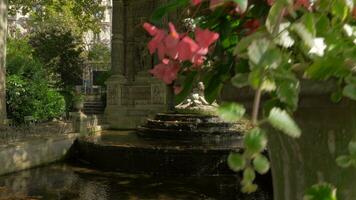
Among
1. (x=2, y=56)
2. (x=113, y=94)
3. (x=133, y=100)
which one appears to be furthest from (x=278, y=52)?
(x=113, y=94)

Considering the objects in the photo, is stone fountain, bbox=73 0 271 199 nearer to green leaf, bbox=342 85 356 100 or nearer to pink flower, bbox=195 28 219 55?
pink flower, bbox=195 28 219 55

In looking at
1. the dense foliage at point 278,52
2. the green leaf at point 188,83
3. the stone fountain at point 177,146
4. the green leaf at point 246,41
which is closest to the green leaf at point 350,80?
the dense foliage at point 278,52

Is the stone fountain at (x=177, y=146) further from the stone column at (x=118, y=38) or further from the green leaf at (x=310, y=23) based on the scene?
the green leaf at (x=310, y=23)

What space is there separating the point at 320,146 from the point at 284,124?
439 millimetres

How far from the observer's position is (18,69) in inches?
675

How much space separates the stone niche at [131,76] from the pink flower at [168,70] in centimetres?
1815

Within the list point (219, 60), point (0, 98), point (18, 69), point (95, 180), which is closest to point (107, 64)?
point (18, 69)

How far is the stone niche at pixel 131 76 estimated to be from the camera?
2012 cm

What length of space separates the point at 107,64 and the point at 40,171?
1449 inches

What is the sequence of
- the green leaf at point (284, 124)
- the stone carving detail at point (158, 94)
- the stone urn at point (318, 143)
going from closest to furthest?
the green leaf at point (284, 124), the stone urn at point (318, 143), the stone carving detail at point (158, 94)

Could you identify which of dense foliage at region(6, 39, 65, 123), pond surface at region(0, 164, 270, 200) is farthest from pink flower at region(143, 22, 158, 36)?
dense foliage at region(6, 39, 65, 123)

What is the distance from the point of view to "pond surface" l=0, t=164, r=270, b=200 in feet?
29.7

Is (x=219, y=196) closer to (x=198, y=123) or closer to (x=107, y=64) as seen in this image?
(x=198, y=123)

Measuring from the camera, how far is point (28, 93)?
16.1 meters
